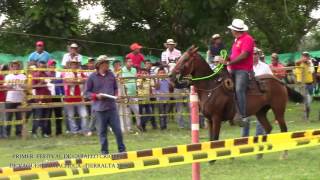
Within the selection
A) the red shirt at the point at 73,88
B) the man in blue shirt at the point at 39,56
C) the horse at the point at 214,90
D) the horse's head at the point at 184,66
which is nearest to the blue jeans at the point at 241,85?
the horse at the point at 214,90

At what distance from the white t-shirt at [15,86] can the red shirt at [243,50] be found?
6.90 m

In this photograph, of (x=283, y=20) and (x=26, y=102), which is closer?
(x=26, y=102)

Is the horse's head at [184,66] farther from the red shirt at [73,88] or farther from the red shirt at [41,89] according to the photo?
the red shirt at [41,89]

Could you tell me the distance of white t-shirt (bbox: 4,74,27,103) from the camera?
1674 cm

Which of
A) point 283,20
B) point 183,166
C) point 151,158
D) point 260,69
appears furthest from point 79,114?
point 283,20

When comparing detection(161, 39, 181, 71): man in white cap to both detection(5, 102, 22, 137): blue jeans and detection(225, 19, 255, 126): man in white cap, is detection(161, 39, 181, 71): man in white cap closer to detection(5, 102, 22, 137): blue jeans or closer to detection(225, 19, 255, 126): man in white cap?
detection(5, 102, 22, 137): blue jeans

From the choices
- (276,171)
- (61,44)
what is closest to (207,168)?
(276,171)

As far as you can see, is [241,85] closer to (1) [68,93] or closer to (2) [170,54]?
(1) [68,93]

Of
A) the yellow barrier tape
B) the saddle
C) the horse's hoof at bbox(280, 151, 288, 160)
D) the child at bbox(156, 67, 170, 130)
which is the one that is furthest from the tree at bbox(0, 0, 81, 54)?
the yellow barrier tape

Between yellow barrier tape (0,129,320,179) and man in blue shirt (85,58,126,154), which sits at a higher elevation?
man in blue shirt (85,58,126,154)

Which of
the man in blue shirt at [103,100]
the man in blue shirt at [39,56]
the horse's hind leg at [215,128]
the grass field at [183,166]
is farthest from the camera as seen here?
the man in blue shirt at [39,56]

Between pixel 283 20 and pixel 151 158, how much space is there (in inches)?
1088

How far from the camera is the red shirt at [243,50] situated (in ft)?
38.4

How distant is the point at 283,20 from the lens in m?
33.8
